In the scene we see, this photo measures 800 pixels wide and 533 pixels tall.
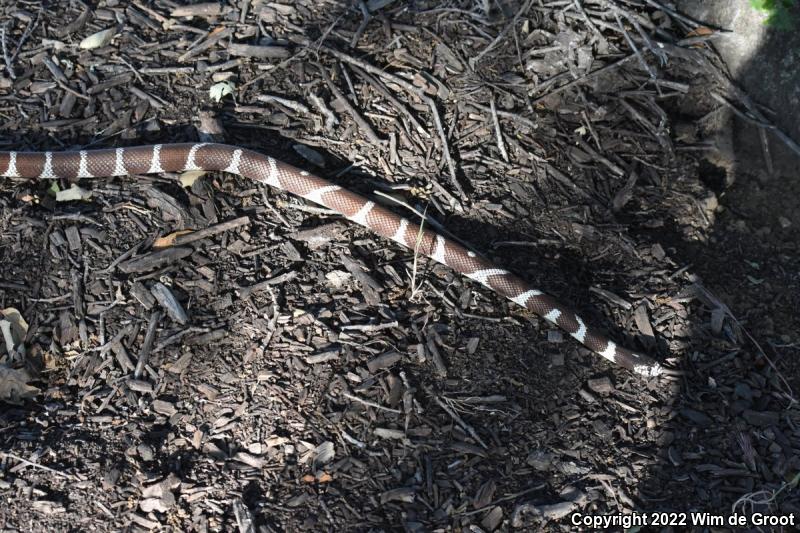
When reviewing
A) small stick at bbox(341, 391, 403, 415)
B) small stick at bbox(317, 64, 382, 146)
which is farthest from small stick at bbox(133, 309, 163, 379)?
small stick at bbox(317, 64, 382, 146)

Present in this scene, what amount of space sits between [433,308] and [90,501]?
307cm

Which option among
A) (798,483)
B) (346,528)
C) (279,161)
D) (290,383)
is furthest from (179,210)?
(798,483)

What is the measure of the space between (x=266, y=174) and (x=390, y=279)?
1650mm

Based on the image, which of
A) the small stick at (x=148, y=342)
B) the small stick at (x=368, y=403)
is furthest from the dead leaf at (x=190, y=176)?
the small stick at (x=368, y=403)

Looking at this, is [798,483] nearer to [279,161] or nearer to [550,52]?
[550,52]

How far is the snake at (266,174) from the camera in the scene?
6.68m

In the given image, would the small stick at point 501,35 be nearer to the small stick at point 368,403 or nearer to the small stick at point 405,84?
the small stick at point 405,84

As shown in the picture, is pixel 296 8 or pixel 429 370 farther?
pixel 296 8

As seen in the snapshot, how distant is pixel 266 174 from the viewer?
7.07 m

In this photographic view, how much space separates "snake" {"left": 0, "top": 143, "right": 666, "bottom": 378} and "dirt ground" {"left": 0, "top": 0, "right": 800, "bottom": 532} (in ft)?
0.43

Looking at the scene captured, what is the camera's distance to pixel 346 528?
5.07m

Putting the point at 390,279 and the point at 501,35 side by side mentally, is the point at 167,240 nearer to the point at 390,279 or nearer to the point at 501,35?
the point at 390,279

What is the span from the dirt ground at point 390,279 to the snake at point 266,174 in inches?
5.2

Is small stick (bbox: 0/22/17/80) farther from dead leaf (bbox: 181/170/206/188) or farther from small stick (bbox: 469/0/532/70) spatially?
small stick (bbox: 469/0/532/70)
